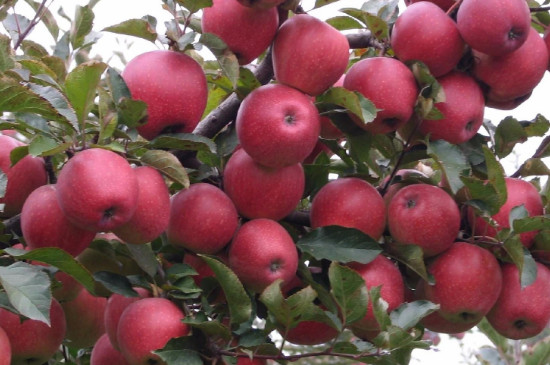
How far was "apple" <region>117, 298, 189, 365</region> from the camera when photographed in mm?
1374

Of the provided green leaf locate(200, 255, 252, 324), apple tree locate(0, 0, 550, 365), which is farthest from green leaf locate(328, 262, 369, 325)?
green leaf locate(200, 255, 252, 324)

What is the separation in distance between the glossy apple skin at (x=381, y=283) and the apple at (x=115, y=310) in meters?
0.40

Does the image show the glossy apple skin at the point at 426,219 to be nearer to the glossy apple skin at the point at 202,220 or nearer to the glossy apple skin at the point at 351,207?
the glossy apple skin at the point at 351,207

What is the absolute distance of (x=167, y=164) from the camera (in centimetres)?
138

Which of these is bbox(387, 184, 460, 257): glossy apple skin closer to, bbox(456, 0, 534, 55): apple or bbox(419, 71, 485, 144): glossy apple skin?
bbox(419, 71, 485, 144): glossy apple skin

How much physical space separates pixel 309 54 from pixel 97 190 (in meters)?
0.46

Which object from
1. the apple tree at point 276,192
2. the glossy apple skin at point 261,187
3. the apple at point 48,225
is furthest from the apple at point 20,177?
the glossy apple skin at point 261,187

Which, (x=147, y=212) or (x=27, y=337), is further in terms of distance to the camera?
(x=27, y=337)

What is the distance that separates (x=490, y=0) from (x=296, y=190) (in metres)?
0.51

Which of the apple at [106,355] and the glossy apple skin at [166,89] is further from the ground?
the glossy apple skin at [166,89]

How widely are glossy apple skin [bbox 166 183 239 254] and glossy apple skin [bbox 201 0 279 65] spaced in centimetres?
27

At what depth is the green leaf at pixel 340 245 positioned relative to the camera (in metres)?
1.46

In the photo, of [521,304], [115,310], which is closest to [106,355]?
[115,310]

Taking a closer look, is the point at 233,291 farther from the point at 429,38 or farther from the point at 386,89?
the point at 429,38
